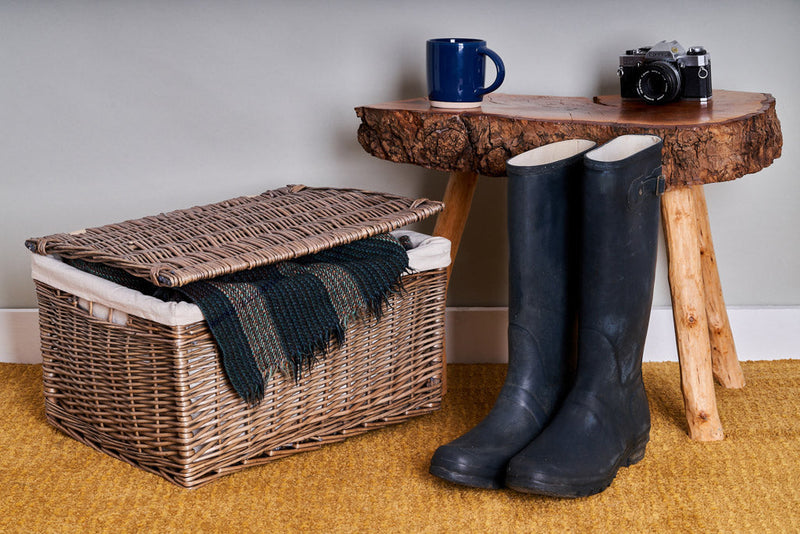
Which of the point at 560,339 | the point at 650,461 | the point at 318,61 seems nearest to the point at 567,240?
the point at 560,339

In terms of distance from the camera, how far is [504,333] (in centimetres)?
160

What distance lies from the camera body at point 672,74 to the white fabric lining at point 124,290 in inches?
15.4

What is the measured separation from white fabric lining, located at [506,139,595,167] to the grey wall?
0.41m

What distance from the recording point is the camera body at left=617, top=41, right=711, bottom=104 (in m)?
1.27

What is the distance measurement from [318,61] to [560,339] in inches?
→ 28.1

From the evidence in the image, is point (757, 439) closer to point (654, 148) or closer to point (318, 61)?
point (654, 148)

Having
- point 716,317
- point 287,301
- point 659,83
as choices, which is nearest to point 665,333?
point 716,317

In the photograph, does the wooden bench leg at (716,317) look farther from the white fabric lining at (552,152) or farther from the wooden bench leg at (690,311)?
the white fabric lining at (552,152)

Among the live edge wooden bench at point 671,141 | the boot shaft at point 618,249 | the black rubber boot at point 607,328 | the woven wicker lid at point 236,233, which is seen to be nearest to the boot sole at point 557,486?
the black rubber boot at point 607,328

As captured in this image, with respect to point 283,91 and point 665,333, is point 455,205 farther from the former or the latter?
point 665,333

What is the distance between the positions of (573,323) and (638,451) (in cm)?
19

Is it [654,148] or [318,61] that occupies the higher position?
[318,61]

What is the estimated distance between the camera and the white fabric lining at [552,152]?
3.69 feet

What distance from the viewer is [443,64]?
49.5 inches
